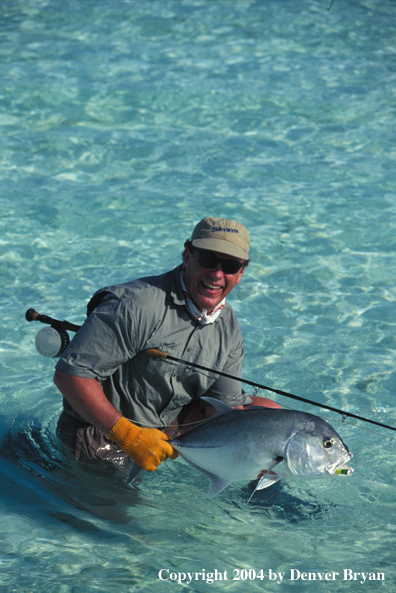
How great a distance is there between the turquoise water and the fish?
1.60 ft

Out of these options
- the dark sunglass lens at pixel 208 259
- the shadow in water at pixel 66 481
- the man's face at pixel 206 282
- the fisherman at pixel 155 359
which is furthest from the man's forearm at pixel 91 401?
the dark sunglass lens at pixel 208 259

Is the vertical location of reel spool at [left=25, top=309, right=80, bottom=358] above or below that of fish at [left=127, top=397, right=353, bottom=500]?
above

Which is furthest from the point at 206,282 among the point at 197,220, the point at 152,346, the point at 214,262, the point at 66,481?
the point at 197,220

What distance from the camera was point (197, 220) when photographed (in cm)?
757

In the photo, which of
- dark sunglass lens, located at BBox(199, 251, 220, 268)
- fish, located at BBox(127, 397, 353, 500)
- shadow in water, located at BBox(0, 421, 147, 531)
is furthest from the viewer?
shadow in water, located at BBox(0, 421, 147, 531)

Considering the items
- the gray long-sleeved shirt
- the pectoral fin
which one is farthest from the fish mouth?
the gray long-sleeved shirt

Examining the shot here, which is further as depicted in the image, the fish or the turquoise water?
the turquoise water

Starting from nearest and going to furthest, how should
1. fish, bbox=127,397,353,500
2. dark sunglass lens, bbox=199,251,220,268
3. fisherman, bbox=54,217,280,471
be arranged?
fish, bbox=127,397,353,500, fisherman, bbox=54,217,280,471, dark sunglass lens, bbox=199,251,220,268

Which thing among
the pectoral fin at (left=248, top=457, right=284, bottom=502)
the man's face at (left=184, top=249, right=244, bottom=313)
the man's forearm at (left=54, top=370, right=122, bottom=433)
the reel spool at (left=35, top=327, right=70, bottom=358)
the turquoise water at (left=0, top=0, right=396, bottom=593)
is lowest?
the turquoise water at (left=0, top=0, right=396, bottom=593)

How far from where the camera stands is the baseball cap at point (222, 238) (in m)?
3.45

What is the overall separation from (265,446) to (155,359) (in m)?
0.84

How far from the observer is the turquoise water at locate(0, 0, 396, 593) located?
3.39m

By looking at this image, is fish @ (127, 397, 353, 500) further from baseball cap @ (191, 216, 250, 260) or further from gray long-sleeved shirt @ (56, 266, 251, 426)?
baseball cap @ (191, 216, 250, 260)

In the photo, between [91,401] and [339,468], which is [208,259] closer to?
[91,401]
